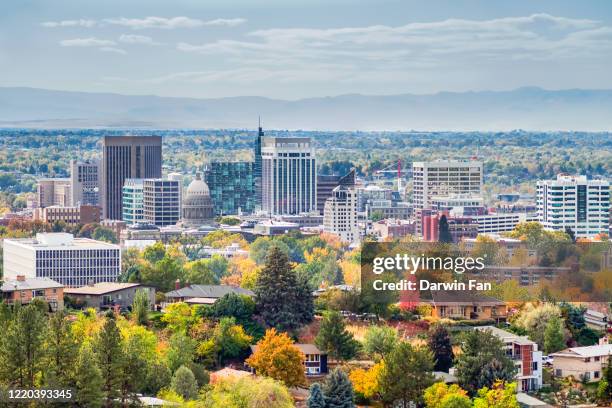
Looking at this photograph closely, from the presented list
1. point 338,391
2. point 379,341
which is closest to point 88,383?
point 338,391

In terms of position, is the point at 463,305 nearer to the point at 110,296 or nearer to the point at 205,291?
the point at 205,291

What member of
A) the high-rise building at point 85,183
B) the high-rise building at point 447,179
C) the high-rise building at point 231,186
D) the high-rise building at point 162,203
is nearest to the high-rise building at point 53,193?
the high-rise building at point 85,183

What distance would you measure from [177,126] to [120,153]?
192 ft

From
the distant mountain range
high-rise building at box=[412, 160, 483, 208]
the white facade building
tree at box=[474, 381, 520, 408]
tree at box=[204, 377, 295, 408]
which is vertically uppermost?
the distant mountain range

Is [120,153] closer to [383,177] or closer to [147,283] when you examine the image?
[383,177]

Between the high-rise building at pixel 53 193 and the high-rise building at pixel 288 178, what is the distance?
1003 centimetres

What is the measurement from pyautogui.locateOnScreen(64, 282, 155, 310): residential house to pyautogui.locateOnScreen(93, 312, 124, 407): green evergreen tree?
893cm

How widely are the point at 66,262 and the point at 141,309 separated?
16.1 metres

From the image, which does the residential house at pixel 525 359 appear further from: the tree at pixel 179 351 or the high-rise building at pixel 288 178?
the high-rise building at pixel 288 178

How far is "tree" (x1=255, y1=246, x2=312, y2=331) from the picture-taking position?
120 ft

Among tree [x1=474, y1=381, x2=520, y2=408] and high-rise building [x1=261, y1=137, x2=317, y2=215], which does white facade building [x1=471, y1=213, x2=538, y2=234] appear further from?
tree [x1=474, y1=381, x2=520, y2=408]

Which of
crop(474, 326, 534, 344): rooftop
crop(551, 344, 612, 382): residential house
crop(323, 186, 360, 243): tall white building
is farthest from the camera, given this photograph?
crop(323, 186, 360, 243): tall white building

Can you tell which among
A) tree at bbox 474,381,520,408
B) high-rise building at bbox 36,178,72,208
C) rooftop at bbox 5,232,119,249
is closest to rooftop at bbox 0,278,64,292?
tree at bbox 474,381,520,408

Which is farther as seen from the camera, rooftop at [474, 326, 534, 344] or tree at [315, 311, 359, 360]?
rooftop at [474, 326, 534, 344]
